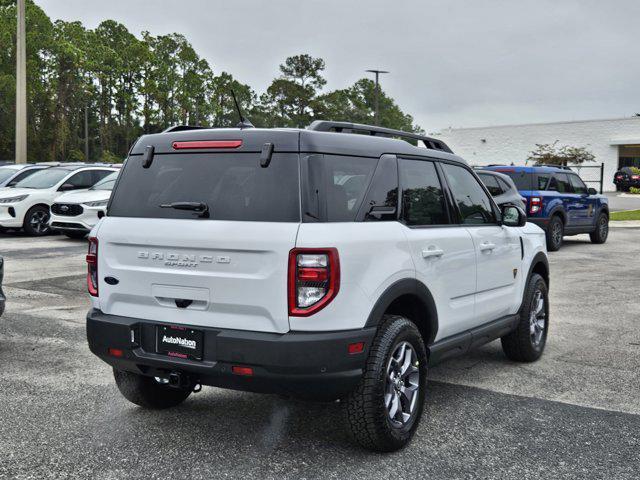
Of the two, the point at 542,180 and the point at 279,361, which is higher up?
the point at 542,180

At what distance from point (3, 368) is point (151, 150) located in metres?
2.81

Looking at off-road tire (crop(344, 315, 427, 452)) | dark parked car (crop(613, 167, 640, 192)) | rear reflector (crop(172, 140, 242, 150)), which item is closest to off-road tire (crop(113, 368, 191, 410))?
off-road tire (crop(344, 315, 427, 452))

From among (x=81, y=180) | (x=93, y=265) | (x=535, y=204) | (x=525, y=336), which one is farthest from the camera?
(x=81, y=180)

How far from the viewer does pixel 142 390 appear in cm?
491

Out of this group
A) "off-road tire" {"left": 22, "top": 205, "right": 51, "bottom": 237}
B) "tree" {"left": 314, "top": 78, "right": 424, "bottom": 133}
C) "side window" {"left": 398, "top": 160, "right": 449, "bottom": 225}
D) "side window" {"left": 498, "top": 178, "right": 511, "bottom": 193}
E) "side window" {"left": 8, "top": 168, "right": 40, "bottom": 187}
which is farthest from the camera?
"tree" {"left": 314, "top": 78, "right": 424, "bottom": 133}

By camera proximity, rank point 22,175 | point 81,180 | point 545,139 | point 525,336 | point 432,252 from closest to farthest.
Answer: point 432,252
point 525,336
point 81,180
point 22,175
point 545,139

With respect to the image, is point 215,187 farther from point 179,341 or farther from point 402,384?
point 402,384

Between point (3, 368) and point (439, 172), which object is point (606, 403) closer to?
point (439, 172)

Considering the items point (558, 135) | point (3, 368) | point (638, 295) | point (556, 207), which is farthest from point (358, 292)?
point (558, 135)

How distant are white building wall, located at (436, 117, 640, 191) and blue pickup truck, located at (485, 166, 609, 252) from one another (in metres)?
42.8

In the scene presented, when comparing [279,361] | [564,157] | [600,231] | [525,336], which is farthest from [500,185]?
[564,157]

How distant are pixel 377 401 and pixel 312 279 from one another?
0.83m

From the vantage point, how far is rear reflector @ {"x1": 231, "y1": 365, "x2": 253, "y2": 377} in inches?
153

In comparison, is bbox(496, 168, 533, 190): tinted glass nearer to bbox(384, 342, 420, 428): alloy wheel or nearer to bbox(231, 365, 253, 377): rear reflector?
bbox(384, 342, 420, 428): alloy wheel
